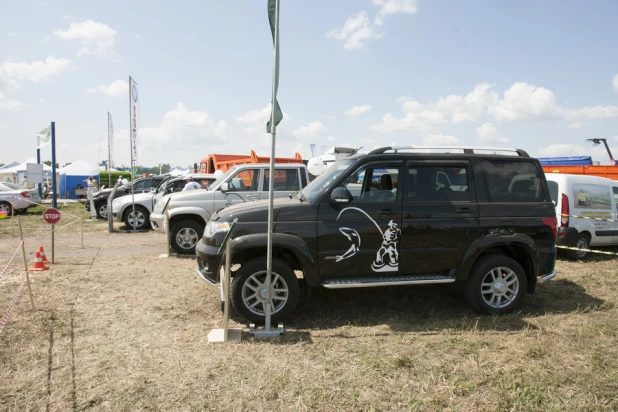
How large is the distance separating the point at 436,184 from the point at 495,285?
56.3 inches

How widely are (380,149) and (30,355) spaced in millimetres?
4204

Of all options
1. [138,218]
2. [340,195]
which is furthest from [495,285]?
[138,218]

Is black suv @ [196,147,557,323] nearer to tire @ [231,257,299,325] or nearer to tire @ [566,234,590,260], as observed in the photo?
tire @ [231,257,299,325]

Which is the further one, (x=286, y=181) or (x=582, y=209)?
(x=286, y=181)

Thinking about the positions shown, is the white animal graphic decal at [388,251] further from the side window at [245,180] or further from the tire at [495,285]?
the side window at [245,180]

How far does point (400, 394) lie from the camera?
133 inches

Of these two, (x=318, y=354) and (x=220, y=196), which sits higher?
(x=220, y=196)

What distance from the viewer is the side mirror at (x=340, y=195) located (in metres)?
4.81

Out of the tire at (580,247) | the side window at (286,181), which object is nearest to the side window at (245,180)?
the side window at (286,181)

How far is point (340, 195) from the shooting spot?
481 centimetres

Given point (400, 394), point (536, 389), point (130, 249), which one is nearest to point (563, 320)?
point (536, 389)

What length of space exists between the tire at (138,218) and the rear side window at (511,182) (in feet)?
34.7

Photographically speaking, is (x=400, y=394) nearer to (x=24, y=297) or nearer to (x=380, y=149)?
(x=380, y=149)

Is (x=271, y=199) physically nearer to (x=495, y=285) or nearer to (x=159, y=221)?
(x=495, y=285)
